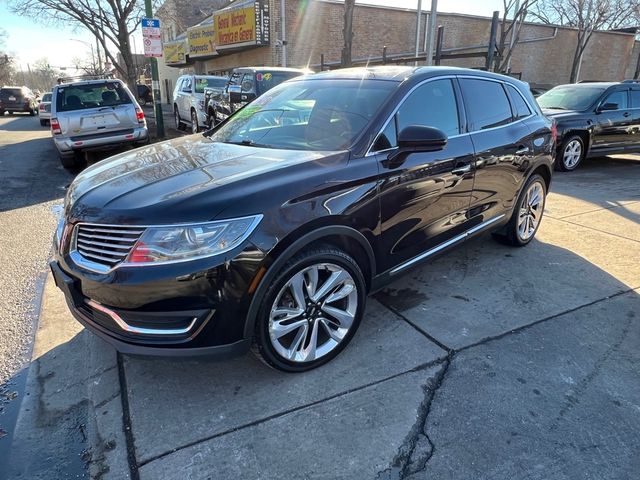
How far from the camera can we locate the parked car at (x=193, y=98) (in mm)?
12828

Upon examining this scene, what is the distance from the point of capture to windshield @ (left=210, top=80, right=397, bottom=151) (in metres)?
3.04

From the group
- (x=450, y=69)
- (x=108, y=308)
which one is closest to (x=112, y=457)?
(x=108, y=308)

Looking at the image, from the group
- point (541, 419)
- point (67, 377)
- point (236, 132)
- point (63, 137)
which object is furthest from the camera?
point (63, 137)

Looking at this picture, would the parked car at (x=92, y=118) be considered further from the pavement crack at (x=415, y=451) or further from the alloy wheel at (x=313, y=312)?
the pavement crack at (x=415, y=451)

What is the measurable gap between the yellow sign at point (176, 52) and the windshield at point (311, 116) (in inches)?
1155

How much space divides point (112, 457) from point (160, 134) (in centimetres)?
1201

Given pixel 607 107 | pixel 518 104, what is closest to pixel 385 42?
pixel 607 107

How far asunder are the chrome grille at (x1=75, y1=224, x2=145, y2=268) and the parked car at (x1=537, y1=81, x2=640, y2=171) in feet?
28.8

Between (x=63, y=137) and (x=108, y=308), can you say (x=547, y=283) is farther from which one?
(x=63, y=137)

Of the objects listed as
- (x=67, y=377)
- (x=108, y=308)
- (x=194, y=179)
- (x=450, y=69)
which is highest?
(x=450, y=69)

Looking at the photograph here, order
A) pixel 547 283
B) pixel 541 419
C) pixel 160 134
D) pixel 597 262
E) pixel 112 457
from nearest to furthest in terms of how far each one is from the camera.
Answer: pixel 112 457, pixel 541 419, pixel 547 283, pixel 597 262, pixel 160 134

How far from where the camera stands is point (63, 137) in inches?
332

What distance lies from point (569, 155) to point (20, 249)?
9586mm

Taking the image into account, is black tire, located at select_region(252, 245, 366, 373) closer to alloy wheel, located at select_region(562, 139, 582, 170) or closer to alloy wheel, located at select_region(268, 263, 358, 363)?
alloy wheel, located at select_region(268, 263, 358, 363)
